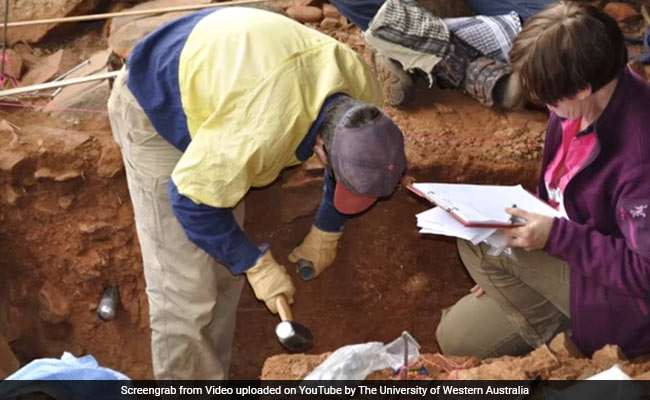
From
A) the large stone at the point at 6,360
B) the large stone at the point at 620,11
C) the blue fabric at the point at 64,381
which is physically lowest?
the large stone at the point at 6,360

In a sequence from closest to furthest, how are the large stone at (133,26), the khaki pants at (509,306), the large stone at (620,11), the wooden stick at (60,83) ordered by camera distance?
the khaki pants at (509,306), the wooden stick at (60,83), the large stone at (133,26), the large stone at (620,11)

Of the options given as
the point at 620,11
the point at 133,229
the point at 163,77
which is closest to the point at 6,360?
the point at 133,229

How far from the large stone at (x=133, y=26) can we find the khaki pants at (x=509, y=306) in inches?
93.9

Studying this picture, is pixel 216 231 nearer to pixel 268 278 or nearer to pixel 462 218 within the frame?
pixel 268 278

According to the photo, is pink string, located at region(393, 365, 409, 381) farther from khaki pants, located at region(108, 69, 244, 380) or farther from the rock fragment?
khaki pants, located at region(108, 69, 244, 380)

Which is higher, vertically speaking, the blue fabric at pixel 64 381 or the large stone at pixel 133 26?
the blue fabric at pixel 64 381

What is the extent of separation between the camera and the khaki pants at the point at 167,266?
150 inches

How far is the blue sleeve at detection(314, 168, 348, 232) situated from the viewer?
375cm

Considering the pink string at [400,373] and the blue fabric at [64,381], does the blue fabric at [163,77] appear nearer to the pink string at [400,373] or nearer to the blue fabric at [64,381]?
the blue fabric at [64,381]

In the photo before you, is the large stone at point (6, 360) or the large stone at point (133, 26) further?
the large stone at point (133, 26)

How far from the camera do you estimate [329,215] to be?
390 centimetres

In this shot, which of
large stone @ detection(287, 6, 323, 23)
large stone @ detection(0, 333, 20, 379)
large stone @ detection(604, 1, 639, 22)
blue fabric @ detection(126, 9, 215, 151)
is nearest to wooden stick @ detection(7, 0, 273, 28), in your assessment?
large stone @ detection(287, 6, 323, 23)

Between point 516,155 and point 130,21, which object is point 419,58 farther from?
point 130,21

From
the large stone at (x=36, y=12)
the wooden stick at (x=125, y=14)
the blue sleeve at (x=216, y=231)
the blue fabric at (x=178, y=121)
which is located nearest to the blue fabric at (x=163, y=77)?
the blue fabric at (x=178, y=121)
